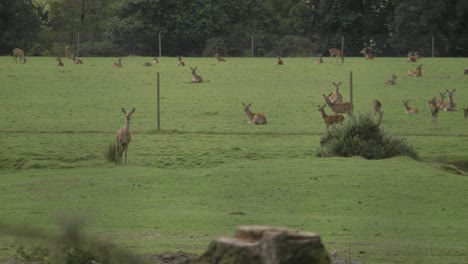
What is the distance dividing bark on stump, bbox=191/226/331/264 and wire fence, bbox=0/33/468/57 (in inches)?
2208

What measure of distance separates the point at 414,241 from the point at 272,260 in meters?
7.77

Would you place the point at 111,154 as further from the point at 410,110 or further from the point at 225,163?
the point at 410,110

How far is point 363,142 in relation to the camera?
73.6 ft

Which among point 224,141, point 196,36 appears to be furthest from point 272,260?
point 196,36

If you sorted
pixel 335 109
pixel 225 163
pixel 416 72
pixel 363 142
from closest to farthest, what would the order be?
pixel 363 142 < pixel 225 163 < pixel 335 109 < pixel 416 72

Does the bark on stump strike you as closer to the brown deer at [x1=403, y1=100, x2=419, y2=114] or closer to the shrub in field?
the shrub in field

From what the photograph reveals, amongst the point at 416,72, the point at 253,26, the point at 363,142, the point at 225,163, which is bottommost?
the point at 225,163

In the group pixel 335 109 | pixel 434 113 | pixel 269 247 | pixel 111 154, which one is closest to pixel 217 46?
pixel 335 109

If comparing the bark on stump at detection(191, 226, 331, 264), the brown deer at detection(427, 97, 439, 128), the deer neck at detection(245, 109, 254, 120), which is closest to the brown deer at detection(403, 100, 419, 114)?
the brown deer at detection(427, 97, 439, 128)

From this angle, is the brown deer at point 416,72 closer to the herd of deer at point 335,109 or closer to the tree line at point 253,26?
the herd of deer at point 335,109

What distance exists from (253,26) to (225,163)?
49917 mm

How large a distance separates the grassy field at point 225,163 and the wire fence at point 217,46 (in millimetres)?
13488

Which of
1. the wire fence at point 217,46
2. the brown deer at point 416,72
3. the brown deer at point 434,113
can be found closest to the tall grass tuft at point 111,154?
the brown deer at point 434,113

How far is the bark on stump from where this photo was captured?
16.9 feet
